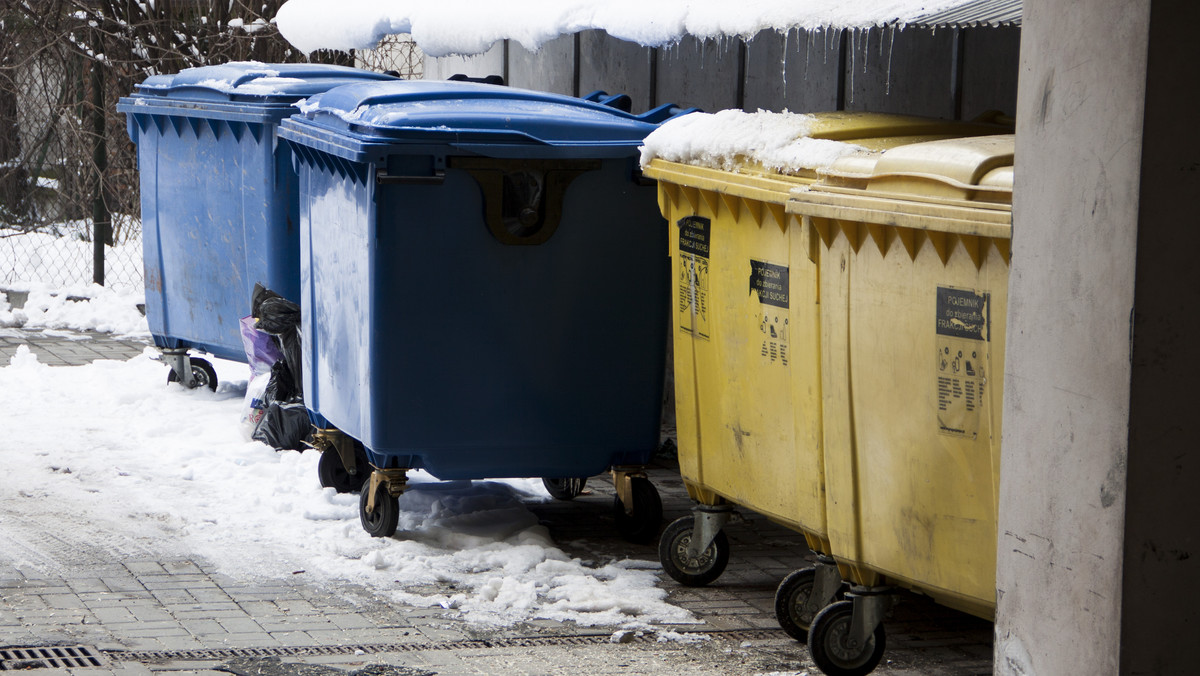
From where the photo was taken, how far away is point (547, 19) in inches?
289

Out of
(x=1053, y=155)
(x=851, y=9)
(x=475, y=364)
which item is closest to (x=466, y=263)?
(x=475, y=364)

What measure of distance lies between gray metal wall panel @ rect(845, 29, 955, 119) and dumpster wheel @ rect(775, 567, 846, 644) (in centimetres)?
202

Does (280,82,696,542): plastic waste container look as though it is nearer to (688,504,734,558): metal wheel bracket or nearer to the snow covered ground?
the snow covered ground

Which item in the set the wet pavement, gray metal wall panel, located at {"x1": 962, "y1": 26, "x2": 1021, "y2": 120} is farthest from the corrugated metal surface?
the wet pavement

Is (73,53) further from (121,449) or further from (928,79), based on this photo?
(928,79)

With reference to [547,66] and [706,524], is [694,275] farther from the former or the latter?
[547,66]

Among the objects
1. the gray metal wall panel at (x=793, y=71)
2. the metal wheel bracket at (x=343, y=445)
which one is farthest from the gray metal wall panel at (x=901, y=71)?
the metal wheel bracket at (x=343, y=445)

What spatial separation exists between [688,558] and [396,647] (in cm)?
109

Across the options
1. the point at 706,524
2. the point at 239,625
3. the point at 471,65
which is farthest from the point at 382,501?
the point at 471,65

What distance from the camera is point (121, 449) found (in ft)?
21.9

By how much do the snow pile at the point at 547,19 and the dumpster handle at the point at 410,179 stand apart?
4.52 feet

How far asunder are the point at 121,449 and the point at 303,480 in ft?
3.73

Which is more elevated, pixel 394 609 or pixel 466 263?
→ pixel 466 263

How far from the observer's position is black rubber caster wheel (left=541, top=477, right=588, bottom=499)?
19.8 feet
